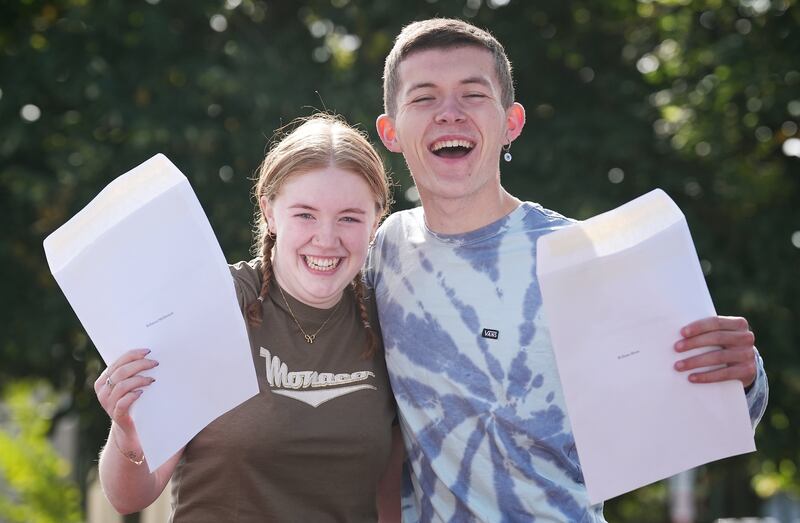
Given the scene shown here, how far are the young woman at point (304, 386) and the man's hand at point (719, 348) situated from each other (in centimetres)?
90

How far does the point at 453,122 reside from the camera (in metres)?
3.07

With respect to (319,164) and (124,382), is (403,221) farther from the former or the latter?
(124,382)

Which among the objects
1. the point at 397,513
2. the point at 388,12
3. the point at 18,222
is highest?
the point at 388,12

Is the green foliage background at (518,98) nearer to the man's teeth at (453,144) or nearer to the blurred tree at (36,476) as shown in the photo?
the blurred tree at (36,476)

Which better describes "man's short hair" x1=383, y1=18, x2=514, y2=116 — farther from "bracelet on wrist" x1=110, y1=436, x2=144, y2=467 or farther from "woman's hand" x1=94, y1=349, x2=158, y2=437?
"bracelet on wrist" x1=110, y1=436, x2=144, y2=467

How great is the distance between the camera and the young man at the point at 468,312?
2834 mm

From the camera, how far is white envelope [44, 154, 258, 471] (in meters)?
2.56

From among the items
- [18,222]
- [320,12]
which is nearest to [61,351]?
[18,222]

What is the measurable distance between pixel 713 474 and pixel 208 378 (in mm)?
7553

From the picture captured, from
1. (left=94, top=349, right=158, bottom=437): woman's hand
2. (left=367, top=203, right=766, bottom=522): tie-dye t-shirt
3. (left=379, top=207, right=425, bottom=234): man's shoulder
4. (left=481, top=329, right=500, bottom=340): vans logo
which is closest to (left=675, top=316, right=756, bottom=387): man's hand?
(left=367, top=203, right=766, bottom=522): tie-dye t-shirt

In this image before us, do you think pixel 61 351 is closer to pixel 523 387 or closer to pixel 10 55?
pixel 10 55

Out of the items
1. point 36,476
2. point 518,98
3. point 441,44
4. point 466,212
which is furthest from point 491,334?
point 36,476

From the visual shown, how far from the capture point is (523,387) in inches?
112

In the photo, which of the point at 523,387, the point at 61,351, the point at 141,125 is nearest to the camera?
the point at 523,387
